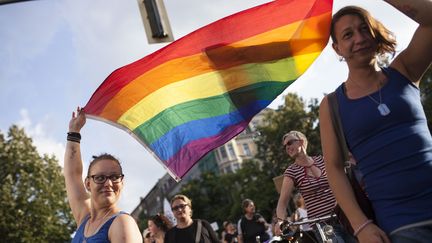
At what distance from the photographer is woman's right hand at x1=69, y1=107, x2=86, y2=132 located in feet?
13.9

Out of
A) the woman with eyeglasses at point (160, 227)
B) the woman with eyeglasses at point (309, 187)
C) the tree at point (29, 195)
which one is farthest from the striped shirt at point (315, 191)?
the tree at point (29, 195)

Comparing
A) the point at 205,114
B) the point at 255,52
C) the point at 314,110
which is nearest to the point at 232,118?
the point at 205,114

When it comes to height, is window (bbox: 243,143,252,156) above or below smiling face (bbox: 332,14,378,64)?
above

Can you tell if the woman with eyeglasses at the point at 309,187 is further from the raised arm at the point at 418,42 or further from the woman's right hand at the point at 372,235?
the woman's right hand at the point at 372,235

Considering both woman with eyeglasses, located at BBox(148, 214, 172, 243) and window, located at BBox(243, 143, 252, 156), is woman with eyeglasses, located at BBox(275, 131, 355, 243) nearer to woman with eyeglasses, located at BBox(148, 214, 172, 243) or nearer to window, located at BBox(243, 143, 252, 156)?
woman with eyeglasses, located at BBox(148, 214, 172, 243)

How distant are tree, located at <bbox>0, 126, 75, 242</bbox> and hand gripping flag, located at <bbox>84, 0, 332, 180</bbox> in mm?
30724

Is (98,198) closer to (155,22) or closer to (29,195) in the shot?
(155,22)

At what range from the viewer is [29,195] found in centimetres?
3459

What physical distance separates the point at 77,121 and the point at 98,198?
1.20 m

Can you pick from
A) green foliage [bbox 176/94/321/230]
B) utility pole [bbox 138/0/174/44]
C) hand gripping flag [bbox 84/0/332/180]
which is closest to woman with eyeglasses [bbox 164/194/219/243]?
hand gripping flag [bbox 84/0/332/180]

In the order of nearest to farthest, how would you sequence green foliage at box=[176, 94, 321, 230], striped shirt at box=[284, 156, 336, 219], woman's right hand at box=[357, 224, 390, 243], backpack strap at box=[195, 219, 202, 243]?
woman's right hand at box=[357, 224, 390, 243] < striped shirt at box=[284, 156, 336, 219] < backpack strap at box=[195, 219, 202, 243] < green foliage at box=[176, 94, 321, 230]

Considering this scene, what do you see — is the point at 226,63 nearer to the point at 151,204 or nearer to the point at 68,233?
the point at 68,233

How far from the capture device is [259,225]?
11.2 metres

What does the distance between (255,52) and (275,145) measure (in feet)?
141
